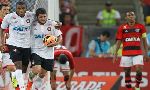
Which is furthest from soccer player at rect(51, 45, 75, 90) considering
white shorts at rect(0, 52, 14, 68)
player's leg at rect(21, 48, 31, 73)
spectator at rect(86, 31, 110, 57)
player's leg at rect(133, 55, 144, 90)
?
spectator at rect(86, 31, 110, 57)

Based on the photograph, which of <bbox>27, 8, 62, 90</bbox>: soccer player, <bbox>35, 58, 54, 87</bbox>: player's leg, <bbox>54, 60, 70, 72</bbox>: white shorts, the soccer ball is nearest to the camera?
the soccer ball

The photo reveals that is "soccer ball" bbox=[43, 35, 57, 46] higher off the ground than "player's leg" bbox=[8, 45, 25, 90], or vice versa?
"soccer ball" bbox=[43, 35, 57, 46]

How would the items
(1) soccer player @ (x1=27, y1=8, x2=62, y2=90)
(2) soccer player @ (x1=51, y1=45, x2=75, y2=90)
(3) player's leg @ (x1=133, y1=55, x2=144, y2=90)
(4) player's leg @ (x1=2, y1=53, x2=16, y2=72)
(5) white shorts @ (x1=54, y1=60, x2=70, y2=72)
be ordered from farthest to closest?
(5) white shorts @ (x1=54, y1=60, x2=70, y2=72) → (2) soccer player @ (x1=51, y1=45, x2=75, y2=90) → (3) player's leg @ (x1=133, y1=55, x2=144, y2=90) → (1) soccer player @ (x1=27, y1=8, x2=62, y2=90) → (4) player's leg @ (x1=2, y1=53, x2=16, y2=72)

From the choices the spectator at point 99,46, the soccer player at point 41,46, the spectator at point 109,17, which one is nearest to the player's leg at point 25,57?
the soccer player at point 41,46

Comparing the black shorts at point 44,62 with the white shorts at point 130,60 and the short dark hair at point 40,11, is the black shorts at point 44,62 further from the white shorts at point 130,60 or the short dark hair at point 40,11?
the white shorts at point 130,60

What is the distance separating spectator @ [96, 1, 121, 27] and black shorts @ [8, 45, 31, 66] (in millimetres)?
8386

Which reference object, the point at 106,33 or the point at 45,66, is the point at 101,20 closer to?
the point at 106,33

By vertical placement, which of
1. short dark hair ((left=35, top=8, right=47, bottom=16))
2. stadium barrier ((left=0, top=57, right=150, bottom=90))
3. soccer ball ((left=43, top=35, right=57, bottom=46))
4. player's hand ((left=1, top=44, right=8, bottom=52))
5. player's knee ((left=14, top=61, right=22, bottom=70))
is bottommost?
stadium barrier ((left=0, top=57, right=150, bottom=90))

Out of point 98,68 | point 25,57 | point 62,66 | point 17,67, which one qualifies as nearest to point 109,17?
point 98,68

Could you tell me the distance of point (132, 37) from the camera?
19125 millimetres

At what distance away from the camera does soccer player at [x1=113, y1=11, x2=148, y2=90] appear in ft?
62.5

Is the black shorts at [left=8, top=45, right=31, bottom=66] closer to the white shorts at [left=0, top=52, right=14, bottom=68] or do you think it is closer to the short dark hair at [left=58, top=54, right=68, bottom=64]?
the white shorts at [left=0, top=52, right=14, bottom=68]

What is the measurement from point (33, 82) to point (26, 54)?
84 centimetres

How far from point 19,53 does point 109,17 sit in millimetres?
8787
